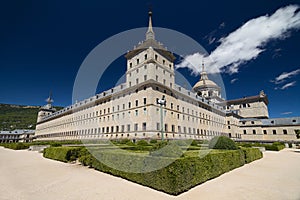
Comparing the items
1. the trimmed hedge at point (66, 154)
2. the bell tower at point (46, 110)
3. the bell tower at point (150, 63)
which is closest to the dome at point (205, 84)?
the bell tower at point (150, 63)

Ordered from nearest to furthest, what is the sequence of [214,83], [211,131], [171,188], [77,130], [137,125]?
[171,188] → [137,125] → [211,131] → [77,130] → [214,83]

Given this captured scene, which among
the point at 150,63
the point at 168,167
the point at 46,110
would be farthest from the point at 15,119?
the point at 168,167

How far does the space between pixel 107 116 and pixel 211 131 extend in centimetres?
3017

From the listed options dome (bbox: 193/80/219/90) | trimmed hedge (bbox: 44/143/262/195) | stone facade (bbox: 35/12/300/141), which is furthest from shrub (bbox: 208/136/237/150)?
dome (bbox: 193/80/219/90)

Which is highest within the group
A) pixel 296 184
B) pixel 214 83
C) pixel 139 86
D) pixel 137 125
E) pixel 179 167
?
pixel 214 83

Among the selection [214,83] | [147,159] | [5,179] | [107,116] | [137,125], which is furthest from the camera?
[214,83]

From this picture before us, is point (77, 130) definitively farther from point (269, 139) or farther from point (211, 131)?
point (269, 139)

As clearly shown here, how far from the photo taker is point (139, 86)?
32719mm

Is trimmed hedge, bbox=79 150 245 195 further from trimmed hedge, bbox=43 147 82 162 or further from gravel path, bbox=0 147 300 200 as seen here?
trimmed hedge, bbox=43 147 82 162

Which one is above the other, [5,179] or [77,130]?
[77,130]

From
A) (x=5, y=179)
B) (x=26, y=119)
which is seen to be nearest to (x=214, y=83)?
(x=5, y=179)

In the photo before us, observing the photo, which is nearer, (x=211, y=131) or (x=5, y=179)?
(x=5, y=179)

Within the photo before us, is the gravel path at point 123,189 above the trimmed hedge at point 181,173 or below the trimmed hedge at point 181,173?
below

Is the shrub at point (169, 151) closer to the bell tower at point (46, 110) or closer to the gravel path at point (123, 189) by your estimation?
the gravel path at point (123, 189)
